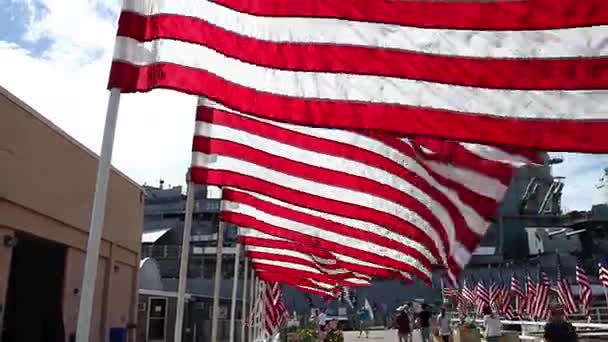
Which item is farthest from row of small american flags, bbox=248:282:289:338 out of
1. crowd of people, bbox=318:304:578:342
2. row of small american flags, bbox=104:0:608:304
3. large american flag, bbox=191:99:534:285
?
row of small american flags, bbox=104:0:608:304

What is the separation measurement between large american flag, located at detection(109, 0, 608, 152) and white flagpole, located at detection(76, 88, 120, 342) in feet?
0.79

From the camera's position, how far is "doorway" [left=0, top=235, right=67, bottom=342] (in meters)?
12.1

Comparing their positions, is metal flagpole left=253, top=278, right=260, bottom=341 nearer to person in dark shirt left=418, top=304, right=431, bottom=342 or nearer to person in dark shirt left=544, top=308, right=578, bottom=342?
person in dark shirt left=418, top=304, right=431, bottom=342

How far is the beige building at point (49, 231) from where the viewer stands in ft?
31.7

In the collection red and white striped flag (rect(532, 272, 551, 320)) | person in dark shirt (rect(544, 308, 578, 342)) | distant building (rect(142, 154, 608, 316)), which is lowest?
person in dark shirt (rect(544, 308, 578, 342))

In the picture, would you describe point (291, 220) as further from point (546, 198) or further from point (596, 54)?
point (546, 198)

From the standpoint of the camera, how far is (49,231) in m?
11.1

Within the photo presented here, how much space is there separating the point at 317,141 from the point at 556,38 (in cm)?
347

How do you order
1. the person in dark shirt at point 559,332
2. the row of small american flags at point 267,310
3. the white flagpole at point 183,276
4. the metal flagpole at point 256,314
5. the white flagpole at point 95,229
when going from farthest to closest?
the metal flagpole at point 256,314 → the row of small american flags at point 267,310 → the person in dark shirt at point 559,332 → the white flagpole at point 183,276 → the white flagpole at point 95,229

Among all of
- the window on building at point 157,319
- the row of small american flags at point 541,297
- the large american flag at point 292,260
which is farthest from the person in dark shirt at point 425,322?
the window on building at point 157,319

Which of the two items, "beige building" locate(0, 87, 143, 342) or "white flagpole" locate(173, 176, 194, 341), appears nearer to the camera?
"white flagpole" locate(173, 176, 194, 341)

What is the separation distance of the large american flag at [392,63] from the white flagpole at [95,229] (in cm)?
24

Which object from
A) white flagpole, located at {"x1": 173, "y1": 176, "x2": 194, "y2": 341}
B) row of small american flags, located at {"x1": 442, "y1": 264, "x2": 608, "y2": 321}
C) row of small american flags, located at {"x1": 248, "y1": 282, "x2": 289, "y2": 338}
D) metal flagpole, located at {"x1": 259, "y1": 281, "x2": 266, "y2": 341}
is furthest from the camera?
row of small american flags, located at {"x1": 442, "y1": 264, "x2": 608, "y2": 321}

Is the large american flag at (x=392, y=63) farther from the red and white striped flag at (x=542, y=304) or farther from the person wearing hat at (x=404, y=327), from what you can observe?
the red and white striped flag at (x=542, y=304)
